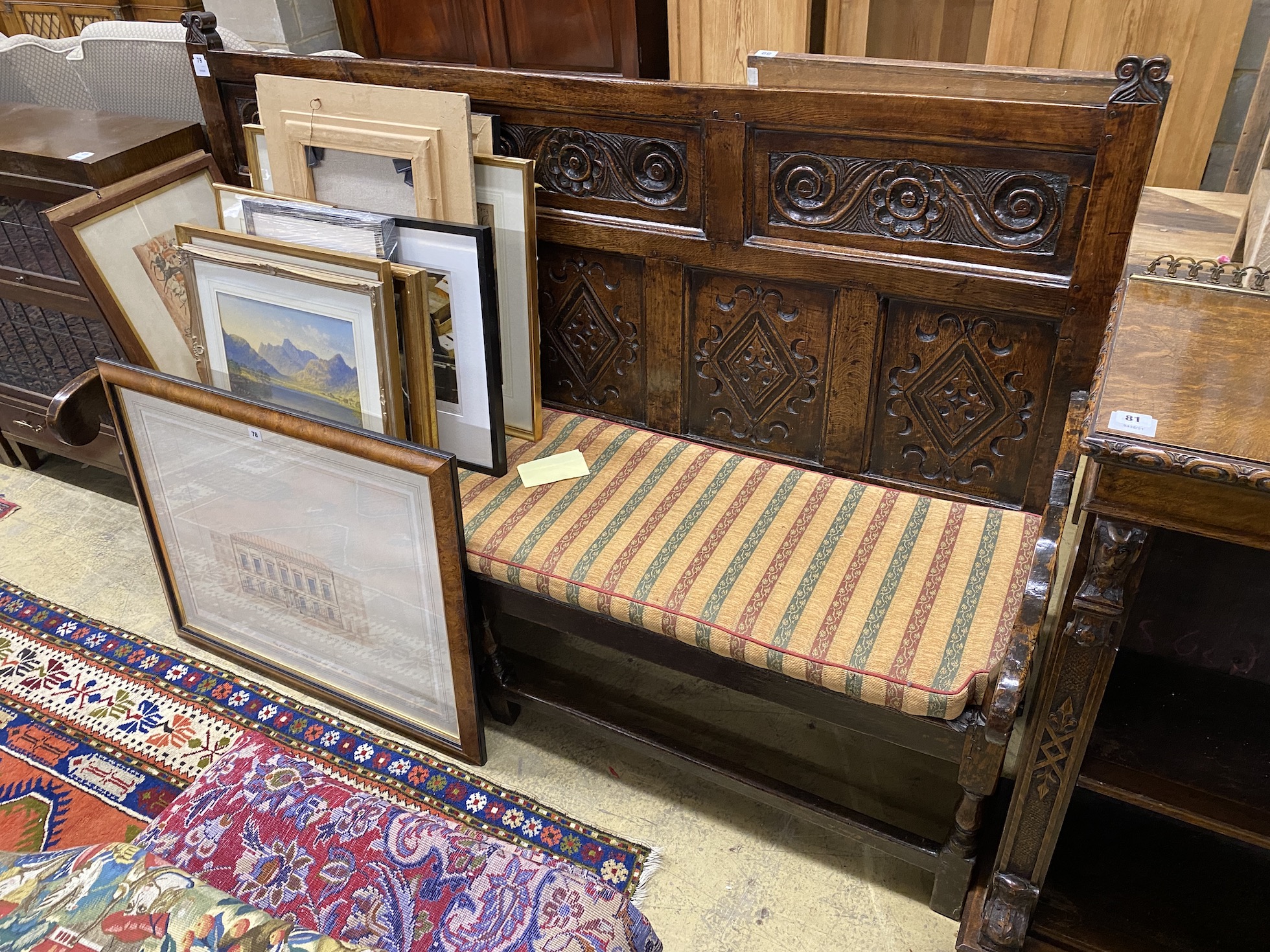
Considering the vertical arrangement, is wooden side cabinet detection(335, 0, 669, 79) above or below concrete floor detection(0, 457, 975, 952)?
above

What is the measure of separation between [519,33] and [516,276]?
7.17 ft

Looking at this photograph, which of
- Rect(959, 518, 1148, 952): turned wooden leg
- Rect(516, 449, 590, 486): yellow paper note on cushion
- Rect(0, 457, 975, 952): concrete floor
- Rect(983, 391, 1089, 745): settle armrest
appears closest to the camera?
Rect(959, 518, 1148, 952): turned wooden leg

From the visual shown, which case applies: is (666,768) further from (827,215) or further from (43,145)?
(43,145)

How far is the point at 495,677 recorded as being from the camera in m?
1.88

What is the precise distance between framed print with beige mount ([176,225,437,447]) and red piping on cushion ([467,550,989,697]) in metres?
0.30

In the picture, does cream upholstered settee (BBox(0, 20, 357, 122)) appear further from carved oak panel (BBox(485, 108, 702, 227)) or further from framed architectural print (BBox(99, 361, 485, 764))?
framed architectural print (BBox(99, 361, 485, 764))

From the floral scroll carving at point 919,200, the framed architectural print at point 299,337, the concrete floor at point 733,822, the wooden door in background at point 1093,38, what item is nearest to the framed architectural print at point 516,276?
the framed architectural print at point 299,337

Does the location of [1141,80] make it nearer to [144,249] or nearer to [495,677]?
[495,677]

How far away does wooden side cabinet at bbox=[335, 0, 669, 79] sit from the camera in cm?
332

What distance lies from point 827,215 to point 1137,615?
837mm

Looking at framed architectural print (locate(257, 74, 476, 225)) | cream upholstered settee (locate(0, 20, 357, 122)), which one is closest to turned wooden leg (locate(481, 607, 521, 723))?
framed architectural print (locate(257, 74, 476, 225))

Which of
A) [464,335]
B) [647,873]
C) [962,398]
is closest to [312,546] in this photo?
[464,335]

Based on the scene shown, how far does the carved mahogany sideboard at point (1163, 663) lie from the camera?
988 millimetres

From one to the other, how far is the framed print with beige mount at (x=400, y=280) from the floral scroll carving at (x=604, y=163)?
0.36 meters
